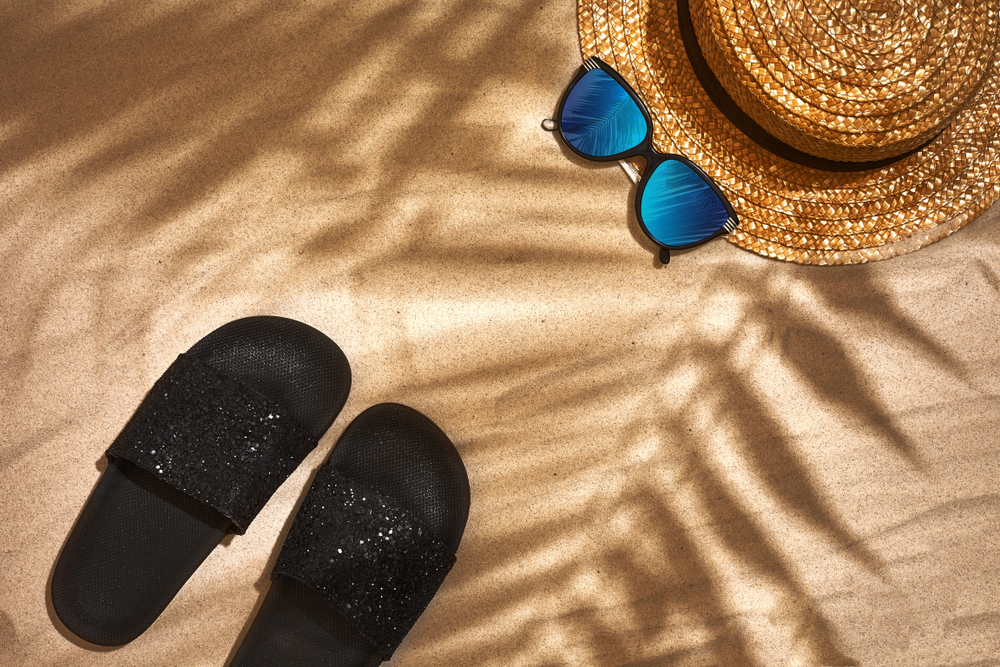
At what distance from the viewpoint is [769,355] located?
84 cm

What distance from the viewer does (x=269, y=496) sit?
30.9 inches

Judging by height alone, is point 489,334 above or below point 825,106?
below

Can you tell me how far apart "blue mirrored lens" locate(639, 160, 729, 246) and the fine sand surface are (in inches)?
1.7

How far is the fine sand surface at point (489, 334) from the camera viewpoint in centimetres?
82

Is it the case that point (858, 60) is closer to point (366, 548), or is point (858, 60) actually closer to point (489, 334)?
point (489, 334)

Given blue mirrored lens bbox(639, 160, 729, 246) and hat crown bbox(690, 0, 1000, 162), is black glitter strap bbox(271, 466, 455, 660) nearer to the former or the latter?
blue mirrored lens bbox(639, 160, 729, 246)

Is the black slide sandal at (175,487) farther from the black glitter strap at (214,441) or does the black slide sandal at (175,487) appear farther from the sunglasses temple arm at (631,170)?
the sunglasses temple arm at (631,170)

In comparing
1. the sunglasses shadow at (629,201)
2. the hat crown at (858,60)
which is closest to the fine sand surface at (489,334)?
the sunglasses shadow at (629,201)

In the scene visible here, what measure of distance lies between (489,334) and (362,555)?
0.34m

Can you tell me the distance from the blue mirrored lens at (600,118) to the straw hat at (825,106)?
0.03 metres

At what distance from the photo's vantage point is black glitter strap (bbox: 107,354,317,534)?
0.76 meters

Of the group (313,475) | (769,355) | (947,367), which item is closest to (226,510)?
(313,475)

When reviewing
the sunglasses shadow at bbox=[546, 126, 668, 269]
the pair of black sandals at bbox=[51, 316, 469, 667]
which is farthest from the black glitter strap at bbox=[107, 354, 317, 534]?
the sunglasses shadow at bbox=[546, 126, 668, 269]

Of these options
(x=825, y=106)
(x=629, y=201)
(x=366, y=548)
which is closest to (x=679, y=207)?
(x=629, y=201)
